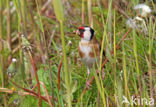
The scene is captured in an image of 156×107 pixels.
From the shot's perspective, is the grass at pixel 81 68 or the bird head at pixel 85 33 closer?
the grass at pixel 81 68

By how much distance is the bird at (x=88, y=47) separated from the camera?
1.93 meters

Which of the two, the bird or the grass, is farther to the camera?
the bird

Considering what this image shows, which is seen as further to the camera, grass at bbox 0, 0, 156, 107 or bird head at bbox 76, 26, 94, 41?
bird head at bbox 76, 26, 94, 41

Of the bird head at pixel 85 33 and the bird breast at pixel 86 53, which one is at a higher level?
the bird head at pixel 85 33

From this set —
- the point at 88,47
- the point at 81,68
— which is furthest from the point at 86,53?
the point at 81,68

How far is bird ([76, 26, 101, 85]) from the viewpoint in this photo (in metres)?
1.93

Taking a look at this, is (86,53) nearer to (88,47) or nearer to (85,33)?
(88,47)

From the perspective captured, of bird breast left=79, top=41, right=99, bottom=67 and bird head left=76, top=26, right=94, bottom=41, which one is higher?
bird head left=76, top=26, right=94, bottom=41

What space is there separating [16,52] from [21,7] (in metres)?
1.15

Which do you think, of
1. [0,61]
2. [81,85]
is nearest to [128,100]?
[81,85]

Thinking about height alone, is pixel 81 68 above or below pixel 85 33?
below

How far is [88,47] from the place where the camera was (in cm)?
198

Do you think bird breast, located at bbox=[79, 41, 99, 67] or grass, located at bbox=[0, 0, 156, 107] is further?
bird breast, located at bbox=[79, 41, 99, 67]

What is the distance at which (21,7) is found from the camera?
6.25 ft
